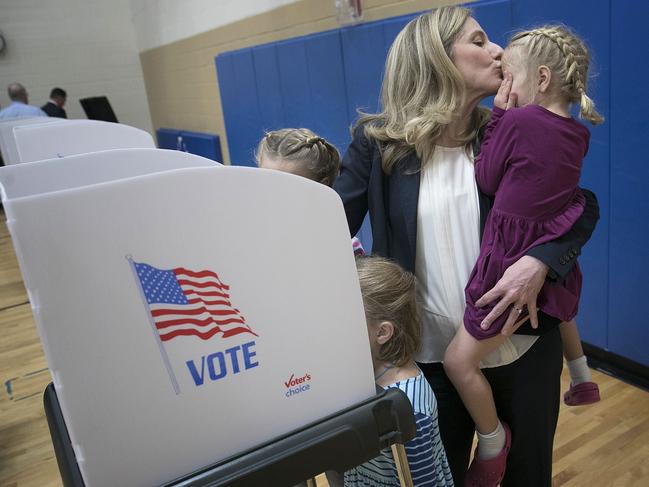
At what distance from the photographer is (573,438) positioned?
6.50 ft

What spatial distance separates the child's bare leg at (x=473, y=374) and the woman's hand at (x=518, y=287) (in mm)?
57

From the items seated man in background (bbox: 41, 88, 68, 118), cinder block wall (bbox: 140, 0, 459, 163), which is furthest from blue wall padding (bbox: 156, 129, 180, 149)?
seated man in background (bbox: 41, 88, 68, 118)

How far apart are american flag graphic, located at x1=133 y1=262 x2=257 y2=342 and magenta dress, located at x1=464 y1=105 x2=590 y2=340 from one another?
56 centimetres

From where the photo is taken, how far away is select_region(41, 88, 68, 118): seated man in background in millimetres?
6801

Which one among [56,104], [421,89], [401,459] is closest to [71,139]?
[421,89]

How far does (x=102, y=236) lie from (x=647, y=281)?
211 centimetres

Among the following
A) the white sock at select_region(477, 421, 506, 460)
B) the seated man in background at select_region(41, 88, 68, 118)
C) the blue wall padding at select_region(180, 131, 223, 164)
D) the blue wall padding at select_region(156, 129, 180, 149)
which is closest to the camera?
the white sock at select_region(477, 421, 506, 460)

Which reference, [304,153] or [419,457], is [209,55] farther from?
[419,457]

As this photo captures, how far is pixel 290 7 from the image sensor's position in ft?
13.0

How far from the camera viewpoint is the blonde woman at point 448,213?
0.99 meters

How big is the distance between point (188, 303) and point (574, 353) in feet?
3.55

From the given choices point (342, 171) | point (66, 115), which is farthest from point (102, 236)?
point (66, 115)

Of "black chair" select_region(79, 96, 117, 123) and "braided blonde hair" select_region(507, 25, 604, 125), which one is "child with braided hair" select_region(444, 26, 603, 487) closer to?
"braided blonde hair" select_region(507, 25, 604, 125)

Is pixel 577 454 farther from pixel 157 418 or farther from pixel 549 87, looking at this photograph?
pixel 157 418
